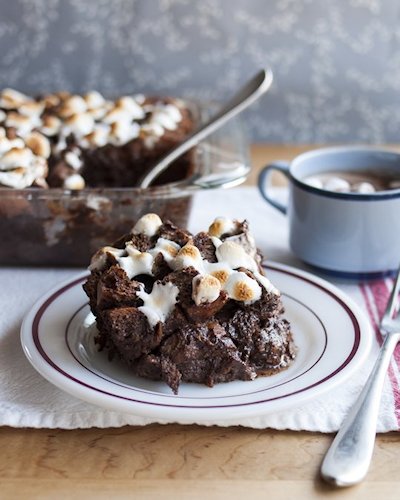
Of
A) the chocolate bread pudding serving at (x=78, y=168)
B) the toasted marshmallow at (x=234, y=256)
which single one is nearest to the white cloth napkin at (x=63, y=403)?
the chocolate bread pudding serving at (x=78, y=168)

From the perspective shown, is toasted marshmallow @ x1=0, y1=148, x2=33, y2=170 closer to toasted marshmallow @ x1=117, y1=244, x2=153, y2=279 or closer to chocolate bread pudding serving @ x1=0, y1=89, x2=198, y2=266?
chocolate bread pudding serving @ x1=0, y1=89, x2=198, y2=266

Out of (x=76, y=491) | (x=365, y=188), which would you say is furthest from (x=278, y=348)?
(x=365, y=188)

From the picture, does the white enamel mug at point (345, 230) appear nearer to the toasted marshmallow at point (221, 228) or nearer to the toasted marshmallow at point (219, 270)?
the toasted marshmallow at point (221, 228)

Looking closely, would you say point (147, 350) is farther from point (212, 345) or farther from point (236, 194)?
point (236, 194)

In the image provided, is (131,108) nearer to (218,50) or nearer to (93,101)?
(93,101)

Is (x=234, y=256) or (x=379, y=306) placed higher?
(x=234, y=256)

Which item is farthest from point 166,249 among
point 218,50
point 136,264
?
point 218,50
